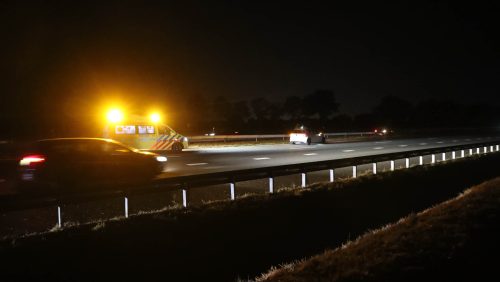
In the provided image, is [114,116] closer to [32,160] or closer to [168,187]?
[32,160]

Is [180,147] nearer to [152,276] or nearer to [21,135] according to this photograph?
[21,135]

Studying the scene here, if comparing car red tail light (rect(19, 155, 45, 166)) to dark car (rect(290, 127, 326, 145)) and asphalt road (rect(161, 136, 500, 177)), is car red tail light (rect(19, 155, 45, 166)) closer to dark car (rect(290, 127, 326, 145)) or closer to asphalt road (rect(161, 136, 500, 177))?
asphalt road (rect(161, 136, 500, 177))

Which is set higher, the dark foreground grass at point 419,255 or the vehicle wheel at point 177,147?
the vehicle wheel at point 177,147

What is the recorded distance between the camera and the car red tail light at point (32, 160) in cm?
1067

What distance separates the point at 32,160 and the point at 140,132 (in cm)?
1422

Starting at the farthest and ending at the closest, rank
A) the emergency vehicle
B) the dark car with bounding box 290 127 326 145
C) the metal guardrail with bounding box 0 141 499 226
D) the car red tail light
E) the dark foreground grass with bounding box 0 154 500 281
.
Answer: the dark car with bounding box 290 127 326 145 → the emergency vehicle → the car red tail light → the metal guardrail with bounding box 0 141 499 226 → the dark foreground grass with bounding box 0 154 500 281

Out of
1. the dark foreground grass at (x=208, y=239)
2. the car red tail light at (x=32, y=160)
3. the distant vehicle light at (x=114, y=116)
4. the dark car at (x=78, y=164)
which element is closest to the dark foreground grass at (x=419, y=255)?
the dark foreground grass at (x=208, y=239)

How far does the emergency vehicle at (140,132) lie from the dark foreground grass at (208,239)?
1428 cm

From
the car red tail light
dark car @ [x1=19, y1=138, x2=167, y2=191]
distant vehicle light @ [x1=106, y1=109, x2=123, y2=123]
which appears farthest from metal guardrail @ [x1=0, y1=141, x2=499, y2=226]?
distant vehicle light @ [x1=106, y1=109, x2=123, y2=123]

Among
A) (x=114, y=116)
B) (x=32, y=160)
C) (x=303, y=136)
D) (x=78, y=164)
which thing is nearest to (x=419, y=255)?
(x=78, y=164)

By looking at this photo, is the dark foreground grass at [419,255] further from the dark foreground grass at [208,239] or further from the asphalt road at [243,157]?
the asphalt road at [243,157]

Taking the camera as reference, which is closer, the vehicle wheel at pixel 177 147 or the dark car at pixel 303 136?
the vehicle wheel at pixel 177 147

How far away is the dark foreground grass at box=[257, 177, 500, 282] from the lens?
5586mm

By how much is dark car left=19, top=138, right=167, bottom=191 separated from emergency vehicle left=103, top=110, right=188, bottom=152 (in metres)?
11.7
